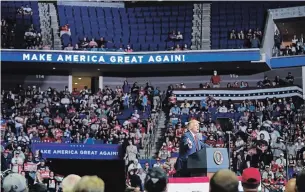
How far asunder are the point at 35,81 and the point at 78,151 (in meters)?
7.81

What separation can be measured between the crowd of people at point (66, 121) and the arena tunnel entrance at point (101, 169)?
1.64 meters

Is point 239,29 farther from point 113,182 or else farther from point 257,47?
point 113,182

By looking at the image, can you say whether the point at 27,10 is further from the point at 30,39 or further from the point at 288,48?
the point at 288,48

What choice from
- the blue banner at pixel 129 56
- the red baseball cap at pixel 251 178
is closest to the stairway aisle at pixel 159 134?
the blue banner at pixel 129 56

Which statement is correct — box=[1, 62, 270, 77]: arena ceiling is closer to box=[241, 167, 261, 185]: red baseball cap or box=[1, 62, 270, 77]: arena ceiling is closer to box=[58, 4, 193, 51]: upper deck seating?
box=[58, 4, 193, 51]: upper deck seating

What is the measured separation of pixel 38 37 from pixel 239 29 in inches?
365

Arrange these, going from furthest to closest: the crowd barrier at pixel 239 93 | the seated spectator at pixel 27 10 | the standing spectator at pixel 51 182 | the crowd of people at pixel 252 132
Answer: the seated spectator at pixel 27 10, the crowd barrier at pixel 239 93, the crowd of people at pixel 252 132, the standing spectator at pixel 51 182

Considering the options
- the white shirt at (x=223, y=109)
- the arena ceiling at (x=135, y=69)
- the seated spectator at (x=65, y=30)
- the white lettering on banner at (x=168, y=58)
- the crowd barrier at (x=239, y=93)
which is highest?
the seated spectator at (x=65, y=30)

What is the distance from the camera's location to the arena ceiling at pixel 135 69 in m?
25.5

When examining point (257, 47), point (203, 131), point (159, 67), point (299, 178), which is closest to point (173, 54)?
point (159, 67)

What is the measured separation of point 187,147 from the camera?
7.63 meters

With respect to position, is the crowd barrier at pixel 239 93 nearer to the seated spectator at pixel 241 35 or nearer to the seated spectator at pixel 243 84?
the seated spectator at pixel 243 84

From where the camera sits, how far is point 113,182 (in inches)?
891

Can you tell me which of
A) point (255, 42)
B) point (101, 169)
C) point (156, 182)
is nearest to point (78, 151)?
point (101, 169)
